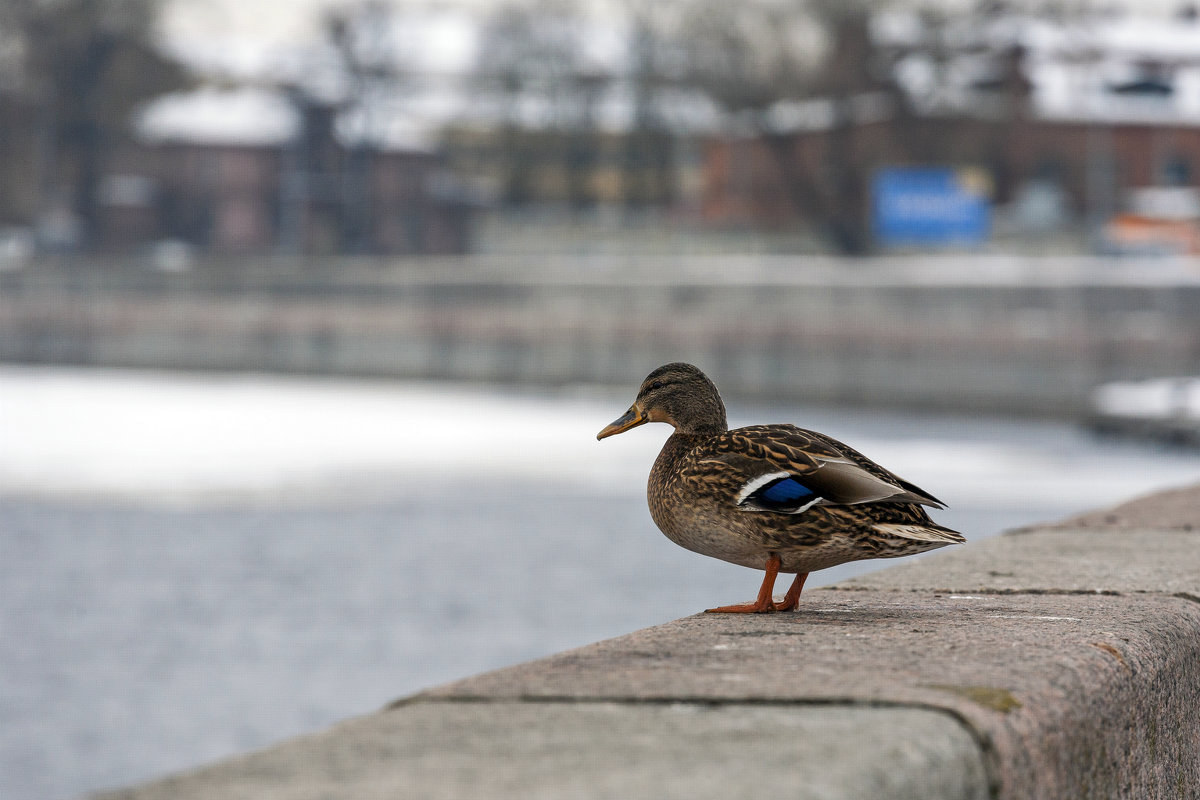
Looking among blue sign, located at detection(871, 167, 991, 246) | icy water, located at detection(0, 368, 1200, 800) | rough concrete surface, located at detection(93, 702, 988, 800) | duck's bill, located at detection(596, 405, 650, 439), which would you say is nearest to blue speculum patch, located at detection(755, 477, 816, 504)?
duck's bill, located at detection(596, 405, 650, 439)

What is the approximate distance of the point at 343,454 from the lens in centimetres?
3697

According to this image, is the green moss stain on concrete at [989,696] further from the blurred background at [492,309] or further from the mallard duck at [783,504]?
the blurred background at [492,309]

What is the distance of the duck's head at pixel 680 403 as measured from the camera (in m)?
3.98

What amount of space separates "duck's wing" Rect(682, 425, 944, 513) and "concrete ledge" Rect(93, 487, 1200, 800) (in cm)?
24

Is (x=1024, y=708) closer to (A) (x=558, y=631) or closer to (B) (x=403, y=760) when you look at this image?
(B) (x=403, y=760)

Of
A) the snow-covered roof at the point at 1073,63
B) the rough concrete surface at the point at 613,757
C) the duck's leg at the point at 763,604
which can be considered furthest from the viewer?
the snow-covered roof at the point at 1073,63

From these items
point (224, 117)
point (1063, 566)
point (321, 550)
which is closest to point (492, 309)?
point (321, 550)

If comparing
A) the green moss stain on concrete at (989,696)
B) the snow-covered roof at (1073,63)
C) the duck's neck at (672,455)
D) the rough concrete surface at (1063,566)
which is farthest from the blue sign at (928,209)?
the green moss stain on concrete at (989,696)

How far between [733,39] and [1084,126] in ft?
50.9

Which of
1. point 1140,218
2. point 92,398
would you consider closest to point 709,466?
point 92,398

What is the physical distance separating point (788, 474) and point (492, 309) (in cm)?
5448

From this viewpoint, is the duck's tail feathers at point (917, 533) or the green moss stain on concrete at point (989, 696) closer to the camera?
the green moss stain on concrete at point (989, 696)

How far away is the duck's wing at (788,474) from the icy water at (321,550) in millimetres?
9726

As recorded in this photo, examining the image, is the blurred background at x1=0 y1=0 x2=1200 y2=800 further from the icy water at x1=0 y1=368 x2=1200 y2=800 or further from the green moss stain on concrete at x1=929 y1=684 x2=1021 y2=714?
the green moss stain on concrete at x1=929 y1=684 x2=1021 y2=714
